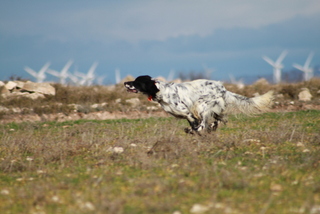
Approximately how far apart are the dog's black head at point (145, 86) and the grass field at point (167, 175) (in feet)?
4.00

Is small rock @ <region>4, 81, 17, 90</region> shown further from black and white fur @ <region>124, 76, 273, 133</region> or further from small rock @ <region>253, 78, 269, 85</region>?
small rock @ <region>253, 78, 269, 85</region>

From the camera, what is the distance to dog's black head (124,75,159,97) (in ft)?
30.5

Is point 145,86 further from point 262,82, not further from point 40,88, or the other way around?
point 262,82

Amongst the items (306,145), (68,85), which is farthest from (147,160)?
(68,85)

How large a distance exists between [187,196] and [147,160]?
72.8 inches

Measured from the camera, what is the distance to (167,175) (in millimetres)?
5828

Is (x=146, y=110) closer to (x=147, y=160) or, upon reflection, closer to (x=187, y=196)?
(x=147, y=160)

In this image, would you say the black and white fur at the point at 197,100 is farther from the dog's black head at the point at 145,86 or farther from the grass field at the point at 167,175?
the grass field at the point at 167,175

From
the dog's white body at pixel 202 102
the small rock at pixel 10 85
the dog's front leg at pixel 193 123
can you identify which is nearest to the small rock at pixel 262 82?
the small rock at pixel 10 85

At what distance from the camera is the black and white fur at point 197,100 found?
9.35 metres

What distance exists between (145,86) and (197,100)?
1209mm

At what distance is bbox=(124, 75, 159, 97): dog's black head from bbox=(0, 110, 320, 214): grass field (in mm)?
1220

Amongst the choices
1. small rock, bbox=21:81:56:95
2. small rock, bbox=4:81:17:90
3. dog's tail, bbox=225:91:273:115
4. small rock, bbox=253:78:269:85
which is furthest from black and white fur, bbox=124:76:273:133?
small rock, bbox=253:78:269:85

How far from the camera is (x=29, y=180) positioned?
20.6 feet
